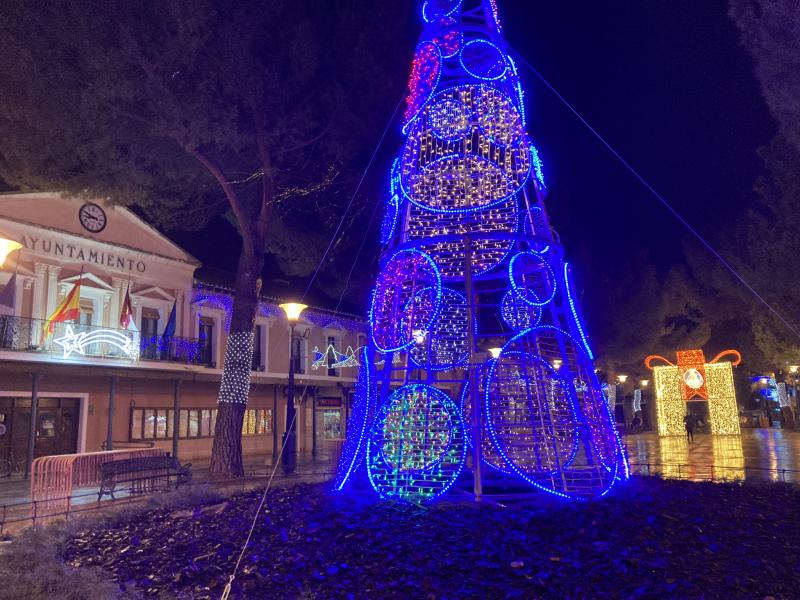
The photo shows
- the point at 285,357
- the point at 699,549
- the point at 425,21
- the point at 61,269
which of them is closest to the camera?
the point at 699,549

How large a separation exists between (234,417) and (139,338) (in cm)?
757

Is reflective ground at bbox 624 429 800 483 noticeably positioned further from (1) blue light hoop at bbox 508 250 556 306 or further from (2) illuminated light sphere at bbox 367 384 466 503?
(2) illuminated light sphere at bbox 367 384 466 503

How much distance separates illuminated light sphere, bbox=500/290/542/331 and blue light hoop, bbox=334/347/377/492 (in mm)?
2016

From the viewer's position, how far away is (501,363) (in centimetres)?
712

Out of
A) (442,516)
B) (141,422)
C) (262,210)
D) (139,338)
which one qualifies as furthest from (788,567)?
(141,422)

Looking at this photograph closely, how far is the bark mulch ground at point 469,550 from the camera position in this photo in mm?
4516

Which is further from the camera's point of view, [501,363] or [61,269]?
[61,269]

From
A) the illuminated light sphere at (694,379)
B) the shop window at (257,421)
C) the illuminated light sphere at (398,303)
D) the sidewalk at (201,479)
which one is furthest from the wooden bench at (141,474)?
the illuminated light sphere at (694,379)

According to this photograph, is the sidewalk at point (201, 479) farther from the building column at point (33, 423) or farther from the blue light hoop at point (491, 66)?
the blue light hoop at point (491, 66)

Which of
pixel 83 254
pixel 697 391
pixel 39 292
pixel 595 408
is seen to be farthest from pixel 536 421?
pixel 697 391

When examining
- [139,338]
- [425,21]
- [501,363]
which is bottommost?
[501,363]

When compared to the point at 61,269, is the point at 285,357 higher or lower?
lower

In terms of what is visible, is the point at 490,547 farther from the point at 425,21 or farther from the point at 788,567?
the point at 425,21

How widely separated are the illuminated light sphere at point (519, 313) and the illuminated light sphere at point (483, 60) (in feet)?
9.58
